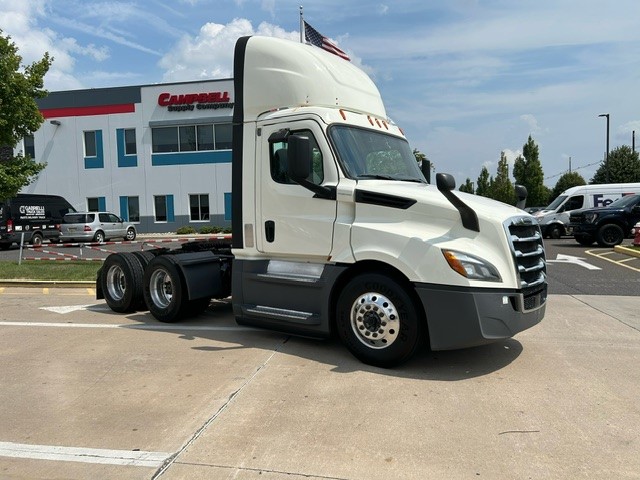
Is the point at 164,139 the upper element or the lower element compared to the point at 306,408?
upper

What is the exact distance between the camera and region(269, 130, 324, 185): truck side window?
5.48m

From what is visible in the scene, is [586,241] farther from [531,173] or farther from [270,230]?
[531,173]

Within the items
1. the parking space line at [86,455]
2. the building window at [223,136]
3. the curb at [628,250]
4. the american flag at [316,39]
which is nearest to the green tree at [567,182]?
the building window at [223,136]

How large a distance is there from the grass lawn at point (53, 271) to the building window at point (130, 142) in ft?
66.1

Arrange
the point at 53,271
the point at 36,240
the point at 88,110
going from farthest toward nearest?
1. the point at 88,110
2. the point at 36,240
3. the point at 53,271

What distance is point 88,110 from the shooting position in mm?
33844

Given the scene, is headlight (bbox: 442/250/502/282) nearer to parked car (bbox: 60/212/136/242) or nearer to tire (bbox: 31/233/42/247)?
parked car (bbox: 60/212/136/242)

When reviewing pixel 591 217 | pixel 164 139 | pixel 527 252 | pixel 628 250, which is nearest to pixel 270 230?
pixel 527 252

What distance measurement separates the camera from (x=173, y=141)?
108ft

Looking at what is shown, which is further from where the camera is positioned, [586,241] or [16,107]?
[586,241]

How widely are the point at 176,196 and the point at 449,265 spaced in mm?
30398

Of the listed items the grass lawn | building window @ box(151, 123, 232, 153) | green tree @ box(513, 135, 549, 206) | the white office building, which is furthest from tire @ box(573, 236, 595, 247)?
green tree @ box(513, 135, 549, 206)

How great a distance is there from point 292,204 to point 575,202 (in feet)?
70.5

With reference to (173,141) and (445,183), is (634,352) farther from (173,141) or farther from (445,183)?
(173,141)
